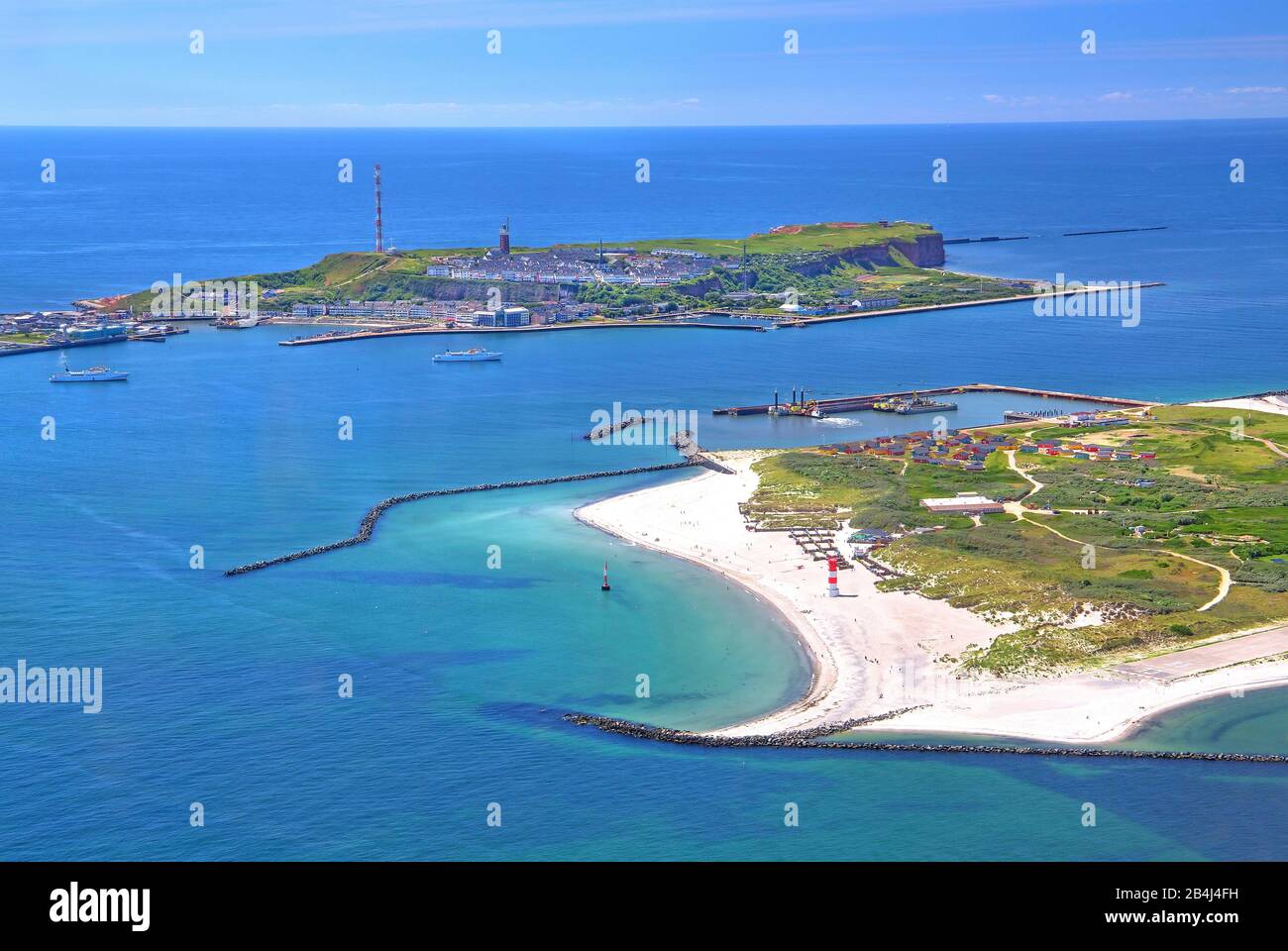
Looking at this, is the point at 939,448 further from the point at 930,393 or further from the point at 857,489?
the point at 930,393

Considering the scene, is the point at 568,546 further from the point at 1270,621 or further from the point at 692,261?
the point at 692,261

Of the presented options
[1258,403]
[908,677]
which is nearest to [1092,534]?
[908,677]

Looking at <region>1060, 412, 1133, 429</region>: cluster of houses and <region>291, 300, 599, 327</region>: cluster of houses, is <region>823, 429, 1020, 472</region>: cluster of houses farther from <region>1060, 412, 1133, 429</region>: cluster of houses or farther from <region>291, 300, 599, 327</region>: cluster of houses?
<region>291, 300, 599, 327</region>: cluster of houses

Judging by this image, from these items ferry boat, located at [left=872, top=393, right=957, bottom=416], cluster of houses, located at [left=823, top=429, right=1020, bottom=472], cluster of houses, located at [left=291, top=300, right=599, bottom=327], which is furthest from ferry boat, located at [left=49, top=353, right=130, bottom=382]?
cluster of houses, located at [left=823, top=429, right=1020, bottom=472]

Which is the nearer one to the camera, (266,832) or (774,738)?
(266,832)

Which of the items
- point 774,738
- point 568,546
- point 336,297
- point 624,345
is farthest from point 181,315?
point 774,738

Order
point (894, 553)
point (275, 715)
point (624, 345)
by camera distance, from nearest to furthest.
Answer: point (275, 715), point (894, 553), point (624, 345)

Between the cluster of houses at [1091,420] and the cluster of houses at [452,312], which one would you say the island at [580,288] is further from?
the cluster of houses at [1091,420]

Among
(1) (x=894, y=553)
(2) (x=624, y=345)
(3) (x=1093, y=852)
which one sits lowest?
(3) (x=1093, y=852)
